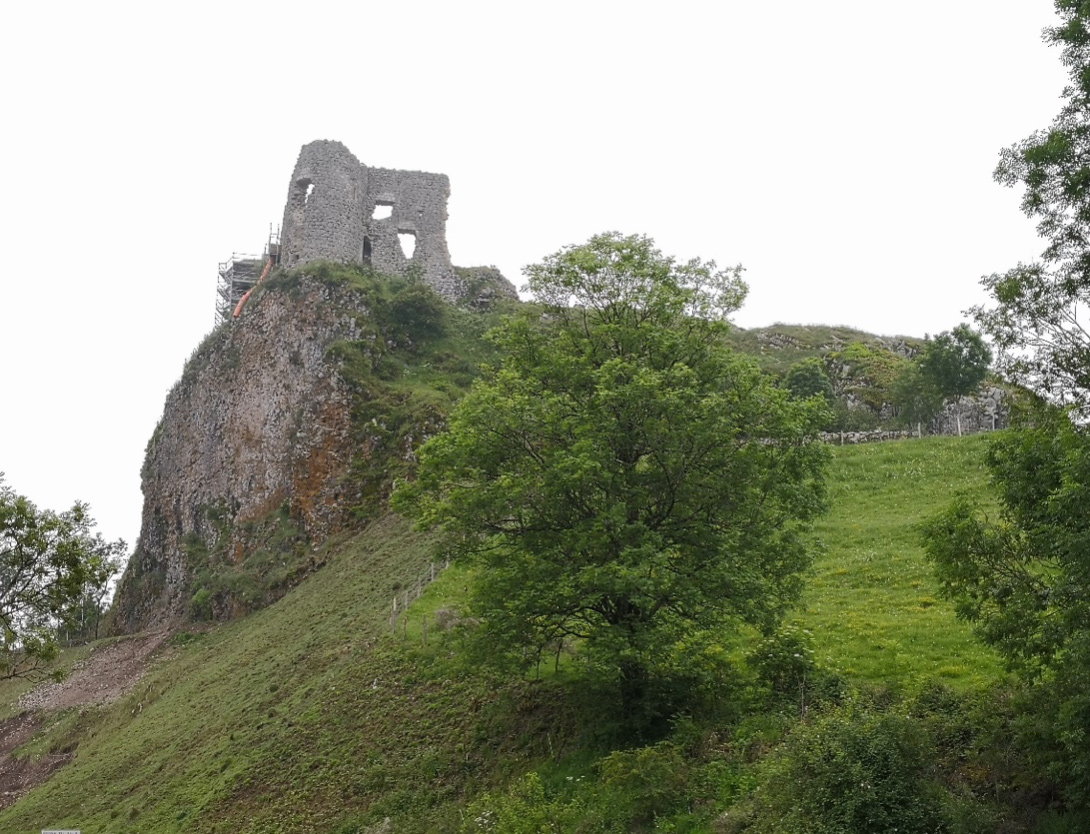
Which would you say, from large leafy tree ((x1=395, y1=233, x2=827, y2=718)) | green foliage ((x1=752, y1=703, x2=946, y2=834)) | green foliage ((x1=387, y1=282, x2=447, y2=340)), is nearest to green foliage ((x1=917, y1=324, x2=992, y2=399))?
green foliage ((x1=387, y1=282, x2=447, y2=340))

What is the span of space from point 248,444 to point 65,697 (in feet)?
54.3

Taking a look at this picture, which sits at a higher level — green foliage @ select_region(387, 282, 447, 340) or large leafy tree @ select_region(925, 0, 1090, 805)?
green foliage @ select_region(387, 282, 447, 340)

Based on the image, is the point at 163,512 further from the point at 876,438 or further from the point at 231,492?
the point at 876,438

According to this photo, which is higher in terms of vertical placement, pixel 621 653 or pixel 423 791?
pixel 621 653

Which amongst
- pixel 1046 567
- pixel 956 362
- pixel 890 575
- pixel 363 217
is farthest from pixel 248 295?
pixel 1046 567

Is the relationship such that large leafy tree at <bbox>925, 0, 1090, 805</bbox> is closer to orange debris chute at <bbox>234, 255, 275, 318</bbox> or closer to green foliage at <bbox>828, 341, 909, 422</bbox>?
green foliage at <bbox>828, 341, 909, 422</bbox>

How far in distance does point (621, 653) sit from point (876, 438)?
113 feet

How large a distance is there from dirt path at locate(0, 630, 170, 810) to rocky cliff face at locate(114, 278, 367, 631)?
13.5ft

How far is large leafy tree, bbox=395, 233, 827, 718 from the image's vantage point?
17109mm

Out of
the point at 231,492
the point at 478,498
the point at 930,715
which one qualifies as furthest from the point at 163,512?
the point at 930,715

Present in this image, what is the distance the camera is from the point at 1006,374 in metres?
13.1

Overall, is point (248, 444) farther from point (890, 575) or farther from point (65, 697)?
point (890, 575)

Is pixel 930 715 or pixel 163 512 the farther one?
pixel 163 512

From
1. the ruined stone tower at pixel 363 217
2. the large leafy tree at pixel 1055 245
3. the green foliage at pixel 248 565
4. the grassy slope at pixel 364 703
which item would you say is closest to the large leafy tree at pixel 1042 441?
the large leafy tree at pixel 1055 245
